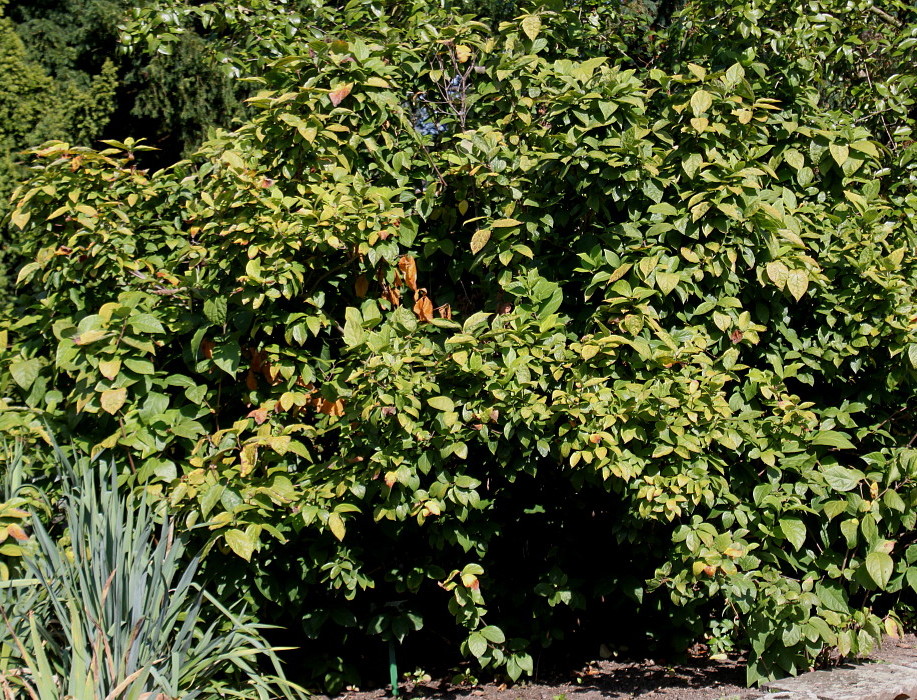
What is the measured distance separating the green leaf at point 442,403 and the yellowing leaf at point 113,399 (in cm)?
109

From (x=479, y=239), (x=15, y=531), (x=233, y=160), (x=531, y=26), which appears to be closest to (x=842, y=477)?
(x=479, y=239)

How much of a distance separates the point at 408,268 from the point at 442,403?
0.76 meters

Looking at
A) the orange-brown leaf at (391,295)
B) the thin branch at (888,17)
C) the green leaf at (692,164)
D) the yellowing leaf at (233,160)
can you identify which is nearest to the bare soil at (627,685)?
the orange-brown leaf at (391,295)

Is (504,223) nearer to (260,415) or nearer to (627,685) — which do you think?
(260,415)

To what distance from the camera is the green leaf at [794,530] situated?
293 centimetres

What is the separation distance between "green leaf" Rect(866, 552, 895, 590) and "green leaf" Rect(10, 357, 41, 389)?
10.1 feet

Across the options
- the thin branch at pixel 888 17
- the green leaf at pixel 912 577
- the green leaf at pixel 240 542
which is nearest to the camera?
the green leaf at pixel 240 542

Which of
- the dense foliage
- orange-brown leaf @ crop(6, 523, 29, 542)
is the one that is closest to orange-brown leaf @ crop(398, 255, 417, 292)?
the dense foliage

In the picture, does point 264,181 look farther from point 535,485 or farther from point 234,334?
point 535,485

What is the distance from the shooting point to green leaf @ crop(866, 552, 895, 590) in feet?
9.40

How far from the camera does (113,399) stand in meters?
2.97

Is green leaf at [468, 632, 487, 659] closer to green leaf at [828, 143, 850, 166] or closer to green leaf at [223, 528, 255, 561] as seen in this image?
green leaf at [223, 528, 255, 561]

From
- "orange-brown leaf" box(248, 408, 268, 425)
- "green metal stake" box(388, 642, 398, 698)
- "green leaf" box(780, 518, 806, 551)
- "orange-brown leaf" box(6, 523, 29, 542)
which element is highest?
"orange-brown leaf" box(248, 408, 268, 425)

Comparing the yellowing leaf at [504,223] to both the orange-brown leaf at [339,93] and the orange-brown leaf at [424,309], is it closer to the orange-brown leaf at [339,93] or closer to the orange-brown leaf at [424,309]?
the orange-brown leaf at [424,309]
